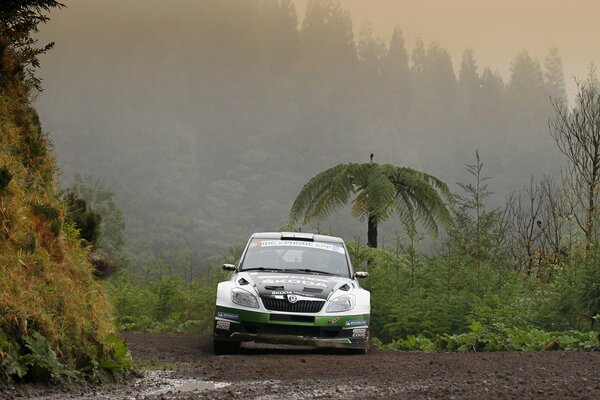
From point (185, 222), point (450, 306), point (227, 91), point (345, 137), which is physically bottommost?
point (450, 306)

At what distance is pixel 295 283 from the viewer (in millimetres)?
12836

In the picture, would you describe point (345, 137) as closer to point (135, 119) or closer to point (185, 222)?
point (135, 119)

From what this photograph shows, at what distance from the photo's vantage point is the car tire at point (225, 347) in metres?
12.9

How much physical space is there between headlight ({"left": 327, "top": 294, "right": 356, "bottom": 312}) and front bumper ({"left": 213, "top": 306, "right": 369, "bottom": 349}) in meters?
0.12

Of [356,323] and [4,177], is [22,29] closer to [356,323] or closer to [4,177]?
[4,177]

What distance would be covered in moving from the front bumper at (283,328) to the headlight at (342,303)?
122 mm

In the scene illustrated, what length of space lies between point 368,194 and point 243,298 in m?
9.66

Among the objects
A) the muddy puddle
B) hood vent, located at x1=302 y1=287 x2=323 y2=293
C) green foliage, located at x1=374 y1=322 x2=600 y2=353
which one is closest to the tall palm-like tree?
green foliage, located at x1=374 y1=322 x2=600 y2=353

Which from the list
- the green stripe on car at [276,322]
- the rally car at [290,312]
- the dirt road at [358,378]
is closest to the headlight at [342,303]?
the rally car at [290,312]

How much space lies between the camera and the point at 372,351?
562 inches

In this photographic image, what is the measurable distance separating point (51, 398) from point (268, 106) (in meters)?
182

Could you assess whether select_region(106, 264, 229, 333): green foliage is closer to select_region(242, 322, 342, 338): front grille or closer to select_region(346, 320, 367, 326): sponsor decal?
select_region(242, 322, 342, 338): front grille

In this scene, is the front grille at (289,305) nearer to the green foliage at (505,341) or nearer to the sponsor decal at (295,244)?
the sponsor decal at (295,244)

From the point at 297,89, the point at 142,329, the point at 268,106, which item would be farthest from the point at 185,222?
the point at 142,329
